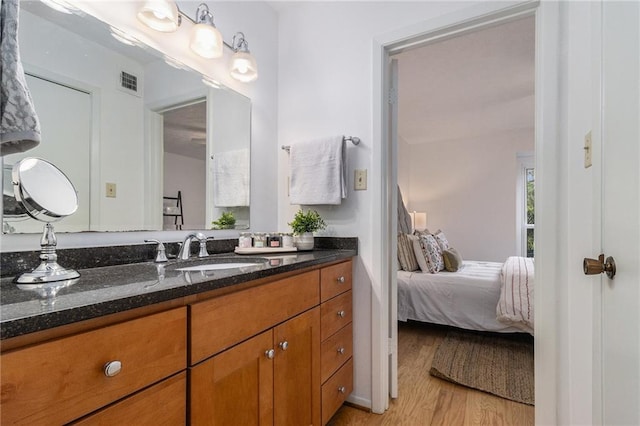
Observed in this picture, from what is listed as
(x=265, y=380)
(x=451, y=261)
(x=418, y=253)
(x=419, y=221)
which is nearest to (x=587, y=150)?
(x=265, y=380)

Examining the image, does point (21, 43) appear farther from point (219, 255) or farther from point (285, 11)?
point (285, 11)

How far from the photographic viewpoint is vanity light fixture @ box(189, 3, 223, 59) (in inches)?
54.7

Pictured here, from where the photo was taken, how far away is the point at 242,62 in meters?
1.64

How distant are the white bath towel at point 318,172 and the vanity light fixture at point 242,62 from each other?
→ 0.45 m

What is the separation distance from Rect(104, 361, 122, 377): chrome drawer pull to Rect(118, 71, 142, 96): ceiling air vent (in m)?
1.06

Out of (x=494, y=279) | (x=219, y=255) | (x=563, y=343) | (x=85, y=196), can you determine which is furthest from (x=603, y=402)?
(x=494, y=279)

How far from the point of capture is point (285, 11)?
6.50 ft

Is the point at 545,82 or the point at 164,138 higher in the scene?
the point at 545,82

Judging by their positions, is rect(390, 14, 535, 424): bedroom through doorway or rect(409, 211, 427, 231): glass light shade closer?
rect(390, 14, 535, 424): bedroom through doorway

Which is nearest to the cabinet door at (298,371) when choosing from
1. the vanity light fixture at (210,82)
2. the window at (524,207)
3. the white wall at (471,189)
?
the vanity light fixture at (210,82)

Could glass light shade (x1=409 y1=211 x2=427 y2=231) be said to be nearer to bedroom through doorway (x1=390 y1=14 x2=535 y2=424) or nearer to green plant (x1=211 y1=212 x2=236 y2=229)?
bedroom through doorway (x1=390 y1=14 x2=535 y2=424)

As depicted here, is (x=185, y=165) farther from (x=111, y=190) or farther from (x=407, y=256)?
(x=407, y=256)

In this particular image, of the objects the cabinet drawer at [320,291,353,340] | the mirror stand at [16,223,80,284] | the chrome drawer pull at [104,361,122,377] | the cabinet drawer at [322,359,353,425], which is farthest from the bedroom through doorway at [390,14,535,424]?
the mirror stand at [16,223,80,284]

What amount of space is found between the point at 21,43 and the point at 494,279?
3165 millimetres
